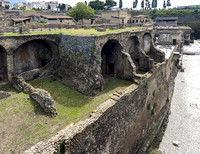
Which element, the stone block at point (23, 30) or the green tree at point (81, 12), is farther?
the green tree at point (81, 12)

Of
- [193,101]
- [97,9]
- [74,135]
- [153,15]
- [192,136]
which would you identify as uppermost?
[97,9]

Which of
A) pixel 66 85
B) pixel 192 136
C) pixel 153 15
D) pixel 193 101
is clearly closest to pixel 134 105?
pixel 66 85

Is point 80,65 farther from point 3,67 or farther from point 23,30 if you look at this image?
point 3,67

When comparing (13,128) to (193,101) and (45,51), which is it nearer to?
(45,51)

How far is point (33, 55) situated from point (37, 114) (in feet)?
29.1

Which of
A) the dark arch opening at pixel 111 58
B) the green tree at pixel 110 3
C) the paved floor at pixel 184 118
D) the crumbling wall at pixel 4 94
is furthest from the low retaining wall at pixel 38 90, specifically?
the green tree at pixel 110 3

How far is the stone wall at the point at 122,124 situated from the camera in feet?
30.9

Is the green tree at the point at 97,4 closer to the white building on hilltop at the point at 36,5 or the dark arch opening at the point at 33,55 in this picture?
A: the dark arch opening at the point at 33,55

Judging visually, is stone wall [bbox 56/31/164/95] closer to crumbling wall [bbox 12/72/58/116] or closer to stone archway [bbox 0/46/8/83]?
crumbling wall [bbox 12/72/58/116]

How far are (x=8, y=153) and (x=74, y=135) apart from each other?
11.7ft

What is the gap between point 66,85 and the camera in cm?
1752

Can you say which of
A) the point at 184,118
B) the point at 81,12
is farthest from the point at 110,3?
the point at 184,118

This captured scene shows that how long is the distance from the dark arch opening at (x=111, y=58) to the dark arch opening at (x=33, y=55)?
5753 mm

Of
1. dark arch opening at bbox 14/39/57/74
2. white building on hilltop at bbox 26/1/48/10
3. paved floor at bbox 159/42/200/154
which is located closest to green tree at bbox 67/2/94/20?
Answer: paved floor at bbox 159/42/200/154
